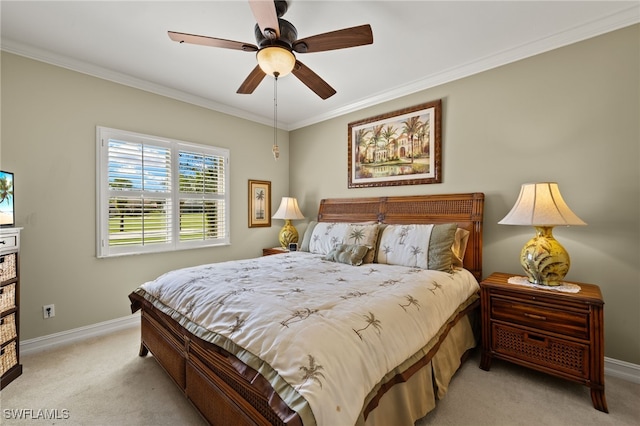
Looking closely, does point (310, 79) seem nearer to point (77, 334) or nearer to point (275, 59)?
point (275, 59)

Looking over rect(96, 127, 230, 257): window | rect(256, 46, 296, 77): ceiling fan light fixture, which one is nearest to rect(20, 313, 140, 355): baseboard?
rect(96, 127, 230, 257): window

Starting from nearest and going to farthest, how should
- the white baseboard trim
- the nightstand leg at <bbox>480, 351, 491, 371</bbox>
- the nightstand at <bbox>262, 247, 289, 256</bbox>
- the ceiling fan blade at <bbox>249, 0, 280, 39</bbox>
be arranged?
the ceiling fan blade at <bbox>249, 0, 280, 39</bbox> → the white baseboard trim → the nightstand leg at <bbox>480, 351, 491, 371</bbox> → the nightstand at <bbox>262, 247, 289, 256</bbox>

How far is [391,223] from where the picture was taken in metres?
3.37

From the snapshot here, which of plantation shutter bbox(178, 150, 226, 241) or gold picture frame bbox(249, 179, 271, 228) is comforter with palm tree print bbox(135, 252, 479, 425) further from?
gold picture frame bbox(249, 179, 271, 228)

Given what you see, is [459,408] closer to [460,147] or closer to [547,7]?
[460,147]

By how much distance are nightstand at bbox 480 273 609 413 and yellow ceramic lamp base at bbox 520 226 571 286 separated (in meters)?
0.16

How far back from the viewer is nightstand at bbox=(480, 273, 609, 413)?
72.8 inches

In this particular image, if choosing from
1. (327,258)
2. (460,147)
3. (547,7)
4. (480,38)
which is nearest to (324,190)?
(327,258)

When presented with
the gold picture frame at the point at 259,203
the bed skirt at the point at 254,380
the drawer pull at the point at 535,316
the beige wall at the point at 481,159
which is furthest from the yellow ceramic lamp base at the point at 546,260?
the gold picture frame at the point at 259,203

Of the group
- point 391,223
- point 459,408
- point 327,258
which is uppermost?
point 391,223

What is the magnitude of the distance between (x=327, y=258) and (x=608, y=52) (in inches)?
114

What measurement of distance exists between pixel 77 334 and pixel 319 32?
3.67m

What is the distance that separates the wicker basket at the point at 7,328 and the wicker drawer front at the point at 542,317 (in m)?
3.70

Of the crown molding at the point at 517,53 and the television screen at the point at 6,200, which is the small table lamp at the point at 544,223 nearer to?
the crown molding at the point at 517,53
